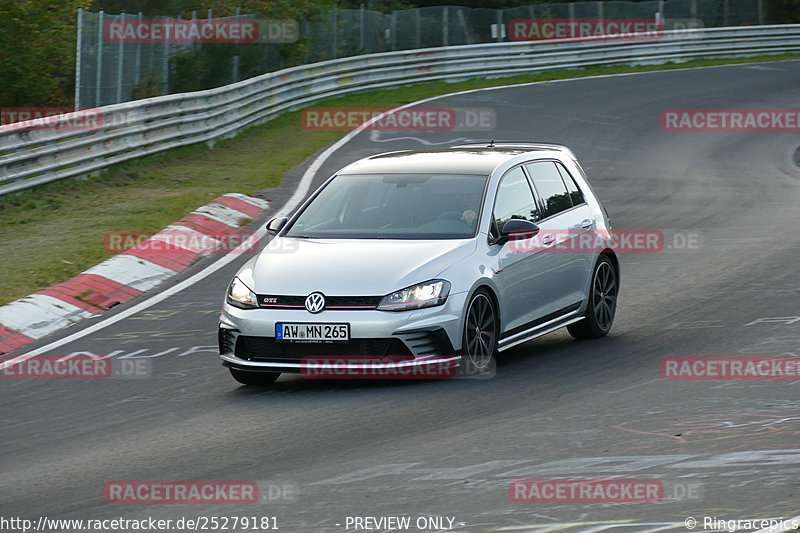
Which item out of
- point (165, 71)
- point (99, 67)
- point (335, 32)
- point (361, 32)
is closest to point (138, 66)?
point (165, 71)

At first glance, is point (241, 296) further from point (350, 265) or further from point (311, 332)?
point (350, 265)

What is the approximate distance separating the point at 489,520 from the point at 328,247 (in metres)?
3.89

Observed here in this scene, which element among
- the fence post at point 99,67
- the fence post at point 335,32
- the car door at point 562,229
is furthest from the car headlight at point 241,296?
the fence post at point 335,32

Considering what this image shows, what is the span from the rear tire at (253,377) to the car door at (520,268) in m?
1.77

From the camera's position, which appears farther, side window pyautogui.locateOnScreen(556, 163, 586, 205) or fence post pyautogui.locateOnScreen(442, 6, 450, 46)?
fence post pyautogui.locateOnScreen(442, 6, 450, 46)

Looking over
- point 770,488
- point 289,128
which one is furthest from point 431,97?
point 770,488

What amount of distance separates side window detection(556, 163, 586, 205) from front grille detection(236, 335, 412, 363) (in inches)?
114

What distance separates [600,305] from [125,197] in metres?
9.33

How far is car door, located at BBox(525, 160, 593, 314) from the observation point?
10.4m

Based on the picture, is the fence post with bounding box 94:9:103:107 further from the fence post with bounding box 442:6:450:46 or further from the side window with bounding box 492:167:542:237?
the fence post with bounding box 442:6:450:46

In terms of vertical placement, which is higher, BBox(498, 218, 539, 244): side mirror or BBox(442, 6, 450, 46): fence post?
BBox(442, 6, 450, 46): fence post

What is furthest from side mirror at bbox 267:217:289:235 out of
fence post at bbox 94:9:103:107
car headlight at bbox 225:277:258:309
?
fence post at bbox 94:9:103:107

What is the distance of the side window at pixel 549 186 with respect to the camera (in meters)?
10.7

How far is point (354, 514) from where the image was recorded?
20.2 feet
